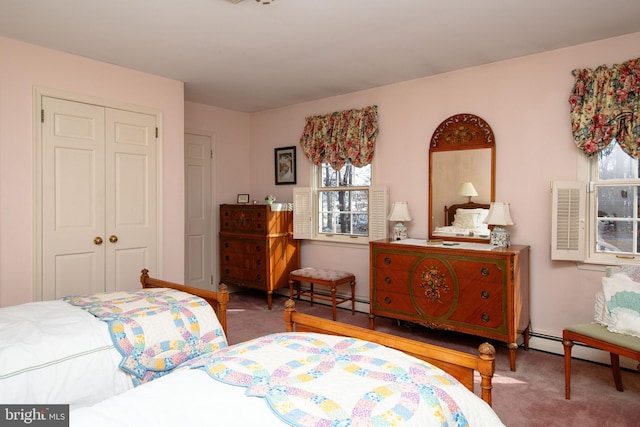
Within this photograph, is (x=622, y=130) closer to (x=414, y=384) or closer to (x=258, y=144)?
(x=414, y=384)

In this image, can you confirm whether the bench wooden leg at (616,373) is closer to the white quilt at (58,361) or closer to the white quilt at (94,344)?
the white quilt at (94,344)

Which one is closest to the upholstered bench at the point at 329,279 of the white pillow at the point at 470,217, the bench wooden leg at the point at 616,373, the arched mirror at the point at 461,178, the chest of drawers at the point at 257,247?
the chest of drawers at the point at 257,247

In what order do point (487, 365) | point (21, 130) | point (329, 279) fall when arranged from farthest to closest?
1. point (329, 279)
2. point (21, 130)
3. point (487, 365)

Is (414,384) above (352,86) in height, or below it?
below

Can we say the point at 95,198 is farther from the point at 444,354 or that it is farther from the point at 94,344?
the point at 444,354

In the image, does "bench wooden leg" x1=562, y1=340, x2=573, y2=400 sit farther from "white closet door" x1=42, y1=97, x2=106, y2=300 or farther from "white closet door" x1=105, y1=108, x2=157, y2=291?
"white closet door" x1=42, y1=97, x2=106, y2=300

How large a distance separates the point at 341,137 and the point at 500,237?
206cm

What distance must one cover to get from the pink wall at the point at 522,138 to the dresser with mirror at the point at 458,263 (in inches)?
4.8

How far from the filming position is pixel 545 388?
278 centimetres

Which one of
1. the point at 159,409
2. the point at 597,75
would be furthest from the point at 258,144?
→ the point at 159,409

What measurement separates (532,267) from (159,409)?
10.8 feet

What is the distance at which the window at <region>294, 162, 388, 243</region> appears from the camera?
4.48 m

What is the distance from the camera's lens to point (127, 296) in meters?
2.61

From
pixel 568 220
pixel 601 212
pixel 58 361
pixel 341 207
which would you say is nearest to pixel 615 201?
pixel 601 212
